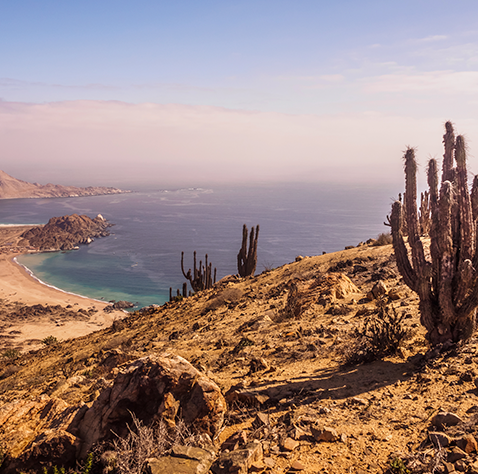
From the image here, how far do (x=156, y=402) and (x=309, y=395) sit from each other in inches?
106

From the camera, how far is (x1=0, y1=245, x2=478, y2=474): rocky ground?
4730 mm

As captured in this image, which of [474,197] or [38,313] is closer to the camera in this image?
[474,197]

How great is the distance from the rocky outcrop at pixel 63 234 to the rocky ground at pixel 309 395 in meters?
100

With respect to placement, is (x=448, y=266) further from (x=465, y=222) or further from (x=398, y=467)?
(x=398, y=467)

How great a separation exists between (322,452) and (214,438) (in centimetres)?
161

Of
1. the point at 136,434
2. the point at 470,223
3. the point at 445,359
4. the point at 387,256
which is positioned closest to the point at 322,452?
the point at 136,434

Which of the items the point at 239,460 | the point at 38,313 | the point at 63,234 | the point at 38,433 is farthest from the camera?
the point at 63,234

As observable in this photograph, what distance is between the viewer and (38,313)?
5050 cm

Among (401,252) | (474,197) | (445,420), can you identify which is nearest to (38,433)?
(445,420)

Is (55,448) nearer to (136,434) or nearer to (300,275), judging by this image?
(136,434)

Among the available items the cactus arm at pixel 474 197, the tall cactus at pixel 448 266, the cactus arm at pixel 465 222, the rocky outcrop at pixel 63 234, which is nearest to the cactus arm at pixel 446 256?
the tall cactus at pixel 448 266

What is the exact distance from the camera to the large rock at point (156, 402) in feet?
18.3

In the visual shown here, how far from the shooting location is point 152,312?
22109 mm

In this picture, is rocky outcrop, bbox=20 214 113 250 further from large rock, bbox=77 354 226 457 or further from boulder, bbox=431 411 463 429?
boulder, bbox=431 411 463 429
